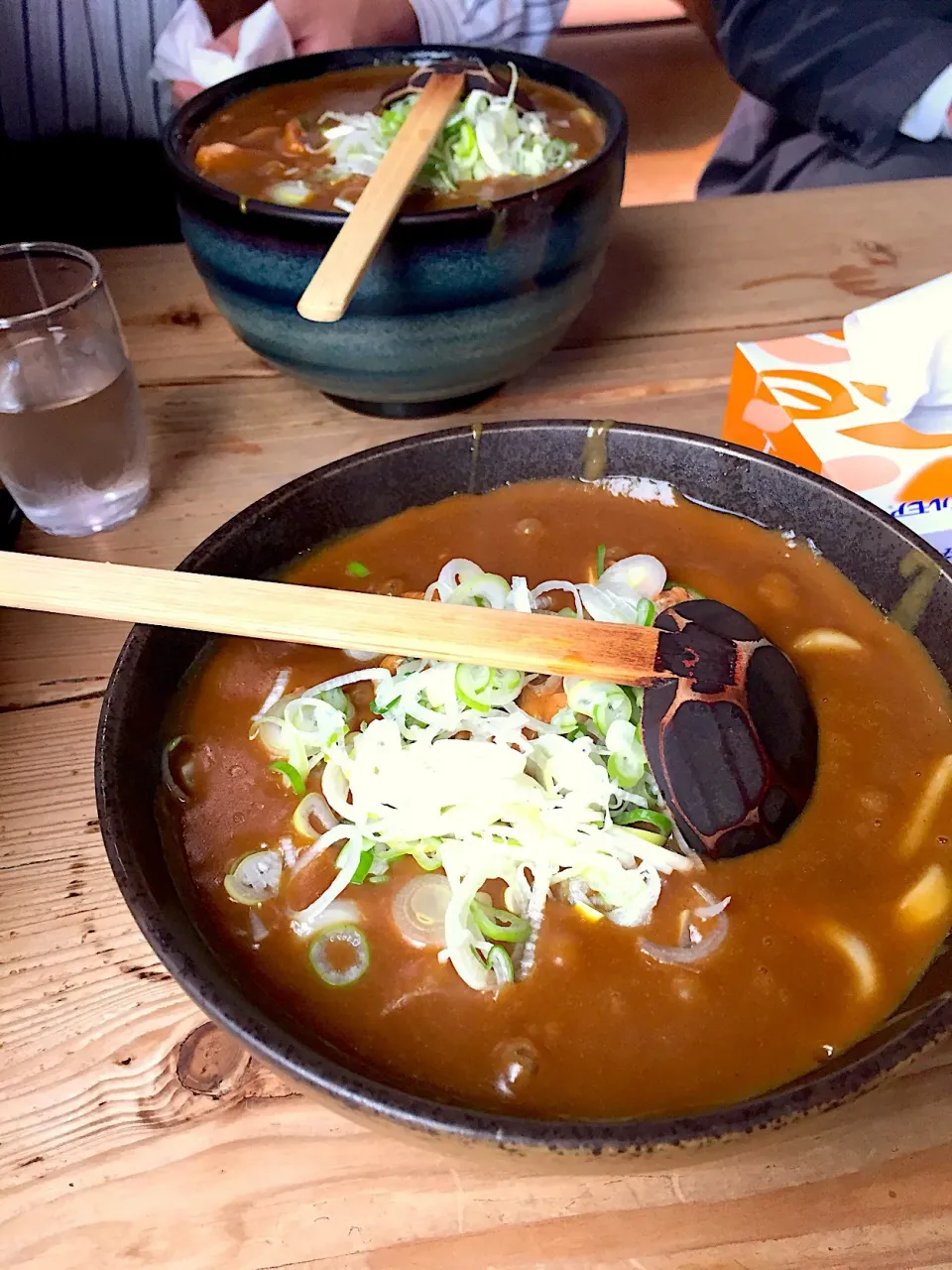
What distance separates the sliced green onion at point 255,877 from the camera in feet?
→ 2.80

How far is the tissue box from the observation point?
127cm

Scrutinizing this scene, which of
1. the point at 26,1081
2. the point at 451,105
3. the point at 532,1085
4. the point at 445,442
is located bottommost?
Result: the point at 26,1081

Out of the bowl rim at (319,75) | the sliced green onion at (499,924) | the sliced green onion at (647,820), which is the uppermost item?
the bowl rim at (319,75)

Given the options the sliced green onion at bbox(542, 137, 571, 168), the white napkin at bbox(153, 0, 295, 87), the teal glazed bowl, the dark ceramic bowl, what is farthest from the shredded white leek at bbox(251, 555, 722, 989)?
the white napkin at bbox(153, 0, 295, 87)

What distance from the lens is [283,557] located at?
1100 mm

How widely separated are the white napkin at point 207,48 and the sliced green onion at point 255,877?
6.29 feet

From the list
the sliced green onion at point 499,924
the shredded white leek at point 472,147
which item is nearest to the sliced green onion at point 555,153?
the shredded white leek at point 472,147

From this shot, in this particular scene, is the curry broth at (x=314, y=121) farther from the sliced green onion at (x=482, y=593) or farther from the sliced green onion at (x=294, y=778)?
the sliced green onion at (x=294, y=778)

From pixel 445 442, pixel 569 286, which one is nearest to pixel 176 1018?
pixel 445 442

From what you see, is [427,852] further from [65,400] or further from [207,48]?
[207,48]

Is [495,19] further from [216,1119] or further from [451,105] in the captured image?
[216,1119]

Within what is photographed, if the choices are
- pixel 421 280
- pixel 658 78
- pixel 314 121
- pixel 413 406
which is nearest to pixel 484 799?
pixel 421 280

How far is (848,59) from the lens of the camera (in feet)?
8.05

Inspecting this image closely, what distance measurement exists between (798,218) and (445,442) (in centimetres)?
118
